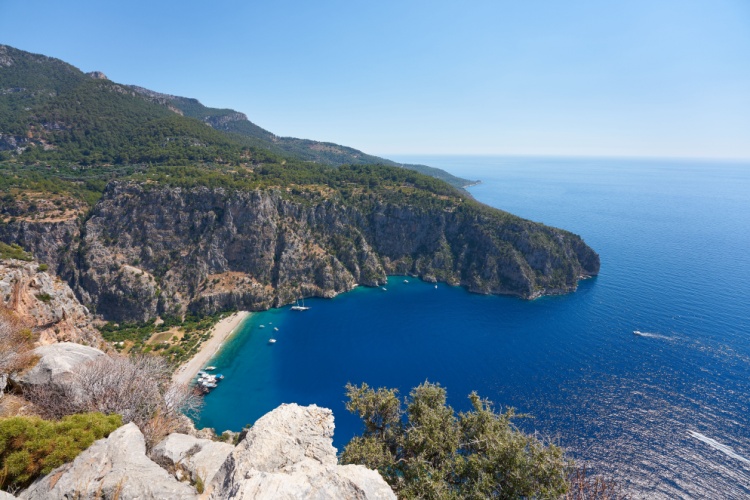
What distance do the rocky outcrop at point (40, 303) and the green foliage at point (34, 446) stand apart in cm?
1835

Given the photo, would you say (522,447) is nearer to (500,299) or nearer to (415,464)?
(415,464)

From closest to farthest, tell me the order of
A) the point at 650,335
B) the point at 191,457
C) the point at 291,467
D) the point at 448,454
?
the point at 291,467, the point at 191,457, the point at 448,454, the point at 650,335

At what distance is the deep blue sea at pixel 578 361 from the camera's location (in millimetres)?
46750

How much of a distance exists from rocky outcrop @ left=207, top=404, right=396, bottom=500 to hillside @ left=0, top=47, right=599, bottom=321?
83.9 m

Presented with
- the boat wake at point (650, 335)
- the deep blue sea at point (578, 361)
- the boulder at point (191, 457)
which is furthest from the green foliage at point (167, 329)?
the boat wake at point (650, 335)

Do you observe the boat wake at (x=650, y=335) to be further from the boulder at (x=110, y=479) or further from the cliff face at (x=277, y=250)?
the boulder at (x=110, y=479)

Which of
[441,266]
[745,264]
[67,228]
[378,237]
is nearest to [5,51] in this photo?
[67,228]

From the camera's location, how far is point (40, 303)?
31922 millimetres

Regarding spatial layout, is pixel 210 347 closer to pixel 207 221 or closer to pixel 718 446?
pixel 207 221

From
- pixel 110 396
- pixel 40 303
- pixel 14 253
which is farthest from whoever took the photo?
Result: pixel 14 253

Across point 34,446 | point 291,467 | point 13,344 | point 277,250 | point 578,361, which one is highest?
point 34,446

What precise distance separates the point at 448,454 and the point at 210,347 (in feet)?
231

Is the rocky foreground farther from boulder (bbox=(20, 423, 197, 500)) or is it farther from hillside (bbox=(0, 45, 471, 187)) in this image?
hillside (bbox=(0, 45, 471, 187))

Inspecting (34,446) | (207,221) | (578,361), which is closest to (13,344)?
(34,446)
